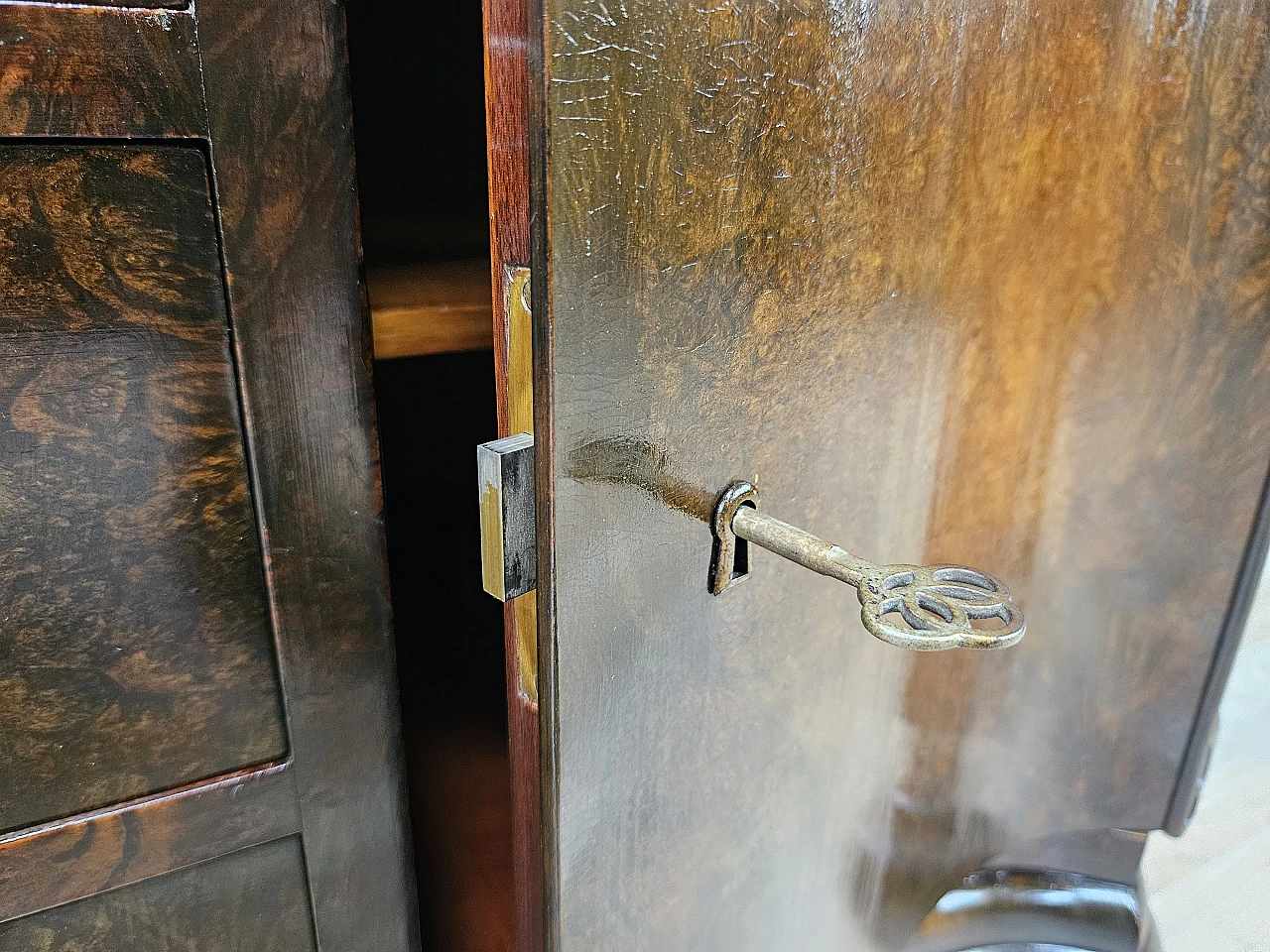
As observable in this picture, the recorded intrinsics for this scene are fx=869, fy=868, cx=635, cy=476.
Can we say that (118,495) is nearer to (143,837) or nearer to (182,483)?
(182,483)

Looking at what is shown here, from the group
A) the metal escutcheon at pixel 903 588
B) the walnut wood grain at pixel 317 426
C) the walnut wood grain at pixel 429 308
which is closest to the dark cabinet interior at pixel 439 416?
the walnut wood grain at pixel 429 308

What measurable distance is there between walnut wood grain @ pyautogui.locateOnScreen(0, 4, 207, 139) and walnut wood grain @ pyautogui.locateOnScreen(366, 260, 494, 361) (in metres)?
0.26

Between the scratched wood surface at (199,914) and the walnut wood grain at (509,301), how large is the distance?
0.13m

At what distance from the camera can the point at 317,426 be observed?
416 millimetres

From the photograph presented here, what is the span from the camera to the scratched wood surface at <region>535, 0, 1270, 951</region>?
343mm

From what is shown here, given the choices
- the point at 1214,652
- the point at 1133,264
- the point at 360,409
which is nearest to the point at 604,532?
the point at 360,409

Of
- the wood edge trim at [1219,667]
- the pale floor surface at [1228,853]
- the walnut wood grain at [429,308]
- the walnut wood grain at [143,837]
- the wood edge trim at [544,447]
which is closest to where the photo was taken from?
the wood edge trim at [544,447]

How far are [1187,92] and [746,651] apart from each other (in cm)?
47

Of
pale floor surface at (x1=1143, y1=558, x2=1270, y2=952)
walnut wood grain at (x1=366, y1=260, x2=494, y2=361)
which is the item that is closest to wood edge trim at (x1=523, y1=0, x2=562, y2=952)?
walnut wood grain at (x1=366, y1=260, x2=494, y2=361)

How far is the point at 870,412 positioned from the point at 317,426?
30 cm

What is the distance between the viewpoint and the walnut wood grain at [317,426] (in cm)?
36

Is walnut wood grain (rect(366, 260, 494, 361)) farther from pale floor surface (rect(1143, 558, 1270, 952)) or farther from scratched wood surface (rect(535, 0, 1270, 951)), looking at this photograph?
pale floor surface (rect(1143, 558, 1270, 952))

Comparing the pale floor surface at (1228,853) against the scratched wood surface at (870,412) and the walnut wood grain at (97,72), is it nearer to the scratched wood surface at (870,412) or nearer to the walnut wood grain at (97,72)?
the scratched wood surface at (870,412)

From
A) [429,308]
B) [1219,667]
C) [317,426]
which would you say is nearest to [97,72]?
[317,426]
